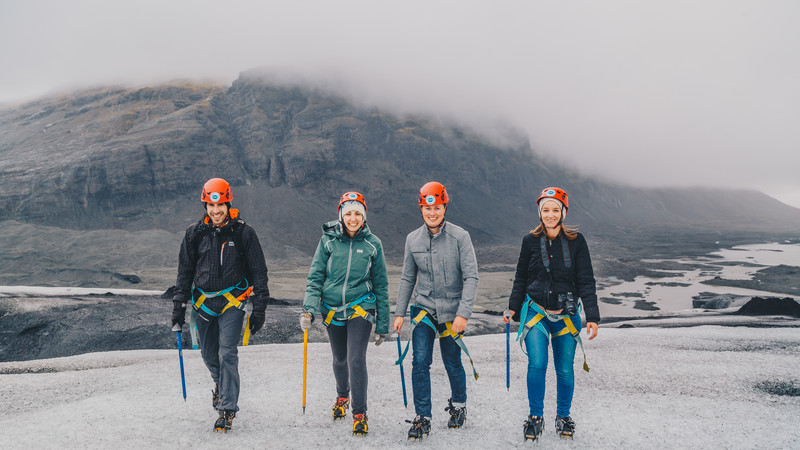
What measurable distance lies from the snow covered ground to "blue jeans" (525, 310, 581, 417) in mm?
454

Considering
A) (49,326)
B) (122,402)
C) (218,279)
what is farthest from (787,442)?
(49,326)

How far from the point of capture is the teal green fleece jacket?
4.83m

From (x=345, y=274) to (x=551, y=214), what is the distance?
8.00ft

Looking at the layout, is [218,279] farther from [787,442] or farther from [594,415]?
[787,442]

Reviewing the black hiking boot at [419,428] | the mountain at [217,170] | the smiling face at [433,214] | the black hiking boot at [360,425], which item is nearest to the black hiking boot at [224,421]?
the black hiking boot at [360,425]

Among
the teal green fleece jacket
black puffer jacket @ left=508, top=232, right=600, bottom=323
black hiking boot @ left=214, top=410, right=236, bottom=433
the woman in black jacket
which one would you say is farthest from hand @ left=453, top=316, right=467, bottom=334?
black hiking boot @ left=214, top=410, right=236, bottom=433

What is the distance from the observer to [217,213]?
4.97 meters

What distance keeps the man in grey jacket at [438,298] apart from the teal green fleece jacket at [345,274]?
1.10ft

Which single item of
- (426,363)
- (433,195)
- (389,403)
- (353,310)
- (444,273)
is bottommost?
(389,403)

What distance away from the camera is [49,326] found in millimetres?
12203

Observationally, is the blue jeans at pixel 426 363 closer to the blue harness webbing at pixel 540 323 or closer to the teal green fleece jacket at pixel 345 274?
the teal green fleece jacket at pixel 345 274

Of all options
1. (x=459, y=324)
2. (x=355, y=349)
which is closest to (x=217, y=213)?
(x=355, y=349)

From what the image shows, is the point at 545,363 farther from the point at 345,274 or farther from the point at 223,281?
the point at 223,281

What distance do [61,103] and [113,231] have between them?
75.5 m
